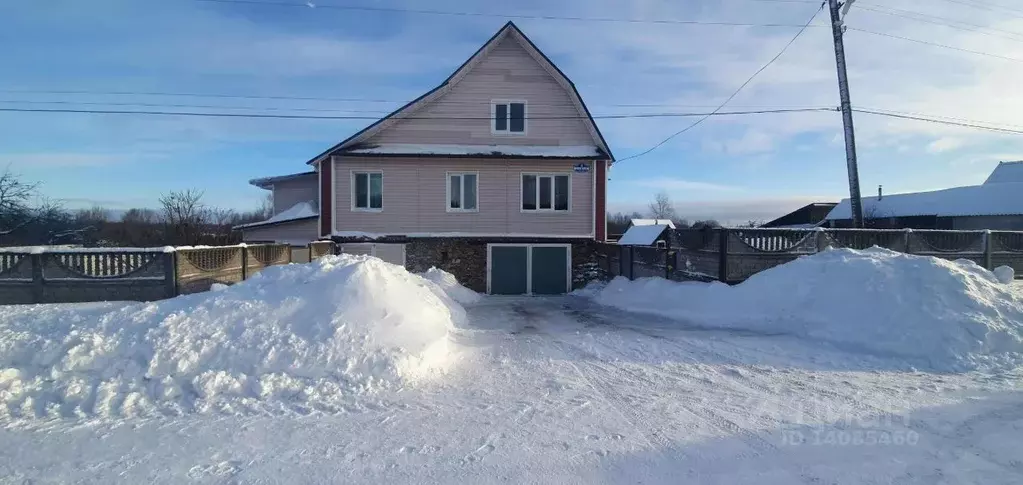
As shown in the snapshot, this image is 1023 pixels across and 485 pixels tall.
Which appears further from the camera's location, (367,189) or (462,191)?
(462,191)

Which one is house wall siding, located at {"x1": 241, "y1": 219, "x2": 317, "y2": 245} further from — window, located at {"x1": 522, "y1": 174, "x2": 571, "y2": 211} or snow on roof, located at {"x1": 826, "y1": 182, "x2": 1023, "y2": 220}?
snow on roof, located at {"x1": 826, "y1": 182, "x2": 1023, "y2": 220}

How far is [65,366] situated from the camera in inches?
272

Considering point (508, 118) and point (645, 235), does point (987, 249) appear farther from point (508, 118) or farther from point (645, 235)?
point (508, 118)

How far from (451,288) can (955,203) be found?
40.9 m

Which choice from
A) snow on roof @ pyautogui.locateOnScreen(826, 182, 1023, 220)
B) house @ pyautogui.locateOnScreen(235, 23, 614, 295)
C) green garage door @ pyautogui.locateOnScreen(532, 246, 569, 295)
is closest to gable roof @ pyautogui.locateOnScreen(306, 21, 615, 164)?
house @ pyautogui.locateOnScreen(235, 23, 614, 295)

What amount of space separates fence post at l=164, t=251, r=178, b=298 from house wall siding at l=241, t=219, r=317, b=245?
1409 centimetres

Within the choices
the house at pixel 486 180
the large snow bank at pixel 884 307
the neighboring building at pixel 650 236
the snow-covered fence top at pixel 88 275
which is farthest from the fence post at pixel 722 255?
the snow-covered fence top at pixel 88 275

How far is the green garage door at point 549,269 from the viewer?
22.2 meters

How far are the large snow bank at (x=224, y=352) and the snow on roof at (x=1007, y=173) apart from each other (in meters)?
55.5

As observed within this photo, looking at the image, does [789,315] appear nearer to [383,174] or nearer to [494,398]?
[494,398]

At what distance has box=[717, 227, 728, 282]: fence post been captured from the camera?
14.2 metres

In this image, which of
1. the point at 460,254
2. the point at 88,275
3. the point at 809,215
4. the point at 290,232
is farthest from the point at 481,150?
the point at 809,215

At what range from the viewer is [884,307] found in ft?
32.6

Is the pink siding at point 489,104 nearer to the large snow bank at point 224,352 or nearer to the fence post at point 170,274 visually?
the fence post at point 170,274
